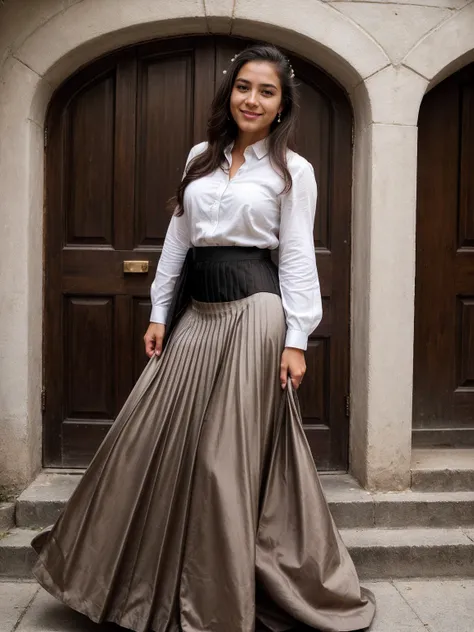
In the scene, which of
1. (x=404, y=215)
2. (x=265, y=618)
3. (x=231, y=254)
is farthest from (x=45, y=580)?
(x=404, y=215)

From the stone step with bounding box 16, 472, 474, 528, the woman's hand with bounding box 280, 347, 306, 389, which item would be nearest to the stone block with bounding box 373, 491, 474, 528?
the stone step with bounding box 16, 472, 474, 528

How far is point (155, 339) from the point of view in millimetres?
3551

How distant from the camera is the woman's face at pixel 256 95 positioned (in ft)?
10.9

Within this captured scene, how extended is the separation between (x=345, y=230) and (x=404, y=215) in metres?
0.38

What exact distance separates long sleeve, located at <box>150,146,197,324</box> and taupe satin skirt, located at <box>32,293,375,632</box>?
0.87 feet

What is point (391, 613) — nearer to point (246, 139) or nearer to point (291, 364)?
point (291, 364)

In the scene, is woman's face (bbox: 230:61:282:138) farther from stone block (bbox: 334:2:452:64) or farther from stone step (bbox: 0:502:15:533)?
stone step (bbox: 0:502:15:533)

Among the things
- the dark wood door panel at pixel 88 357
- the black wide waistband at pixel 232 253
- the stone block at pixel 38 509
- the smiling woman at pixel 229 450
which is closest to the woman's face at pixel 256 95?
the smiling woman at pixel 229 450

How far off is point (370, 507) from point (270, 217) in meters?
1.68

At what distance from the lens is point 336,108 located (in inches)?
176

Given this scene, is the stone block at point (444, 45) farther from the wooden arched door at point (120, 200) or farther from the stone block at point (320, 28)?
the wooden arched door at point (120, 200)

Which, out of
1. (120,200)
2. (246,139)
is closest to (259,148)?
(246,139)

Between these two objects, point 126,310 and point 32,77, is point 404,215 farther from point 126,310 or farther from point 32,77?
point 32,77

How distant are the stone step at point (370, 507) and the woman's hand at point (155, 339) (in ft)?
3.46
